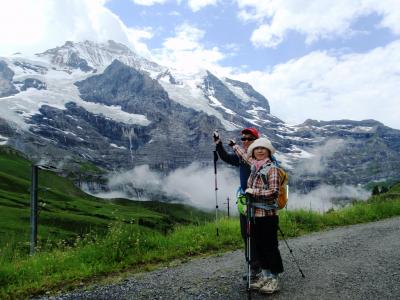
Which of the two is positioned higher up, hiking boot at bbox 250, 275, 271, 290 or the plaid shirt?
the plaid shirt

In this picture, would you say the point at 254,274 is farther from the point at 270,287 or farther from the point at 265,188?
the point at 265,188

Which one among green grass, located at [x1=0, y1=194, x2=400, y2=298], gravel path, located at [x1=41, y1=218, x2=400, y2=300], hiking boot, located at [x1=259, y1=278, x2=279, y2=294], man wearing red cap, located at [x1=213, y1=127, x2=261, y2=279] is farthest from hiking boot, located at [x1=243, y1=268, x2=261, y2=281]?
green grass, located at [x1=0, y1=194, x2=400, y2=298]

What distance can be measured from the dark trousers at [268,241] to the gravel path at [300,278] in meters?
0.55

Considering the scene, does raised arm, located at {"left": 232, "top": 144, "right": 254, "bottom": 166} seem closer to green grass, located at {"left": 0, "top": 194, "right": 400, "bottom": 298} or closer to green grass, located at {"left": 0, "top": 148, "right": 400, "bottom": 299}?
green grass, located at {"left": 0, "top": 148, "right": 400, "bottom": 299}

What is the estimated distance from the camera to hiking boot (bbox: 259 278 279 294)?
9.41m

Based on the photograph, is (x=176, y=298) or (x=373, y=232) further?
(x=373, y=232)

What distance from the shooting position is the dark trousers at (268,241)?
980 centimetres

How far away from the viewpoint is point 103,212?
182m

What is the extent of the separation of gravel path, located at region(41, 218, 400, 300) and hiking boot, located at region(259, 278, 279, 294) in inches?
4.9

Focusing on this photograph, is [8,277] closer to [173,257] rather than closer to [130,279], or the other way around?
[130,279]

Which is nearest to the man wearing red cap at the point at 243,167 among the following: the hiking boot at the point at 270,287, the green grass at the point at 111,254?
the hiking boot at the point at 270,287

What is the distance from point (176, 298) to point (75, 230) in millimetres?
140726

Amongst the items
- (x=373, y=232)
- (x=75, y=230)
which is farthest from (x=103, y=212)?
(x=373, y=232)

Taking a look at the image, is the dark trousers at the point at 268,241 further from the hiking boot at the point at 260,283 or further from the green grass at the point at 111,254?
the green grass at the point at 111,254
